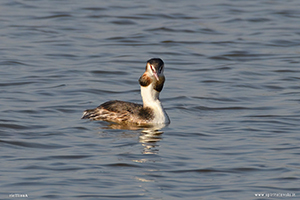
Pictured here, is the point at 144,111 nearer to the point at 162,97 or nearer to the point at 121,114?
the point at 121,114

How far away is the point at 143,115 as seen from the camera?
13.4m

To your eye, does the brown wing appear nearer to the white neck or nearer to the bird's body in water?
the bird's body in water

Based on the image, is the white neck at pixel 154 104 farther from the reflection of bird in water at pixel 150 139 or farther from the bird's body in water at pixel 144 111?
the reflection of bird in water at pixel 150 139

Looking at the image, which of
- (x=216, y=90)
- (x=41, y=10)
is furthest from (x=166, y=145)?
(x=41, y=10)

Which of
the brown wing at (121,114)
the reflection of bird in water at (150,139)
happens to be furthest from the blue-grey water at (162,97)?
the brown wing at (121,114)

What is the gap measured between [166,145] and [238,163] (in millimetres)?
1710

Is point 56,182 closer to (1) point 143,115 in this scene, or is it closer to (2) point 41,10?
(1) point 143,115

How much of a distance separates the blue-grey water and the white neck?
0.77 ft

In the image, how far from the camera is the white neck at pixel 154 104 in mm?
13414

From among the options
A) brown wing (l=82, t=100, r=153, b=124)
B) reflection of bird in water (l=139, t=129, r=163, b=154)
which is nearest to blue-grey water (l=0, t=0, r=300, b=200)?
reflection of bird in water (l=139, t=129, r=163, b=154)

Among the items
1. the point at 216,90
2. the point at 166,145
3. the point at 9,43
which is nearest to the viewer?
the point at 166,145

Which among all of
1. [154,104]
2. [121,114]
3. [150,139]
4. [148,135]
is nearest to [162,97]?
[154,104]

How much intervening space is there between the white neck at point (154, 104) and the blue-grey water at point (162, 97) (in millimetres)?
234

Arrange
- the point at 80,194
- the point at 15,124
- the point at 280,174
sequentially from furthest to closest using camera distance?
the point at 15,124 < the point at 280,174 < the point at 80,194
